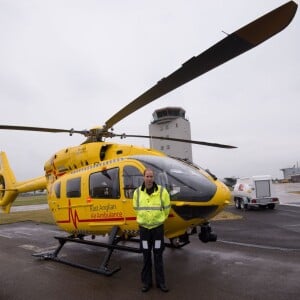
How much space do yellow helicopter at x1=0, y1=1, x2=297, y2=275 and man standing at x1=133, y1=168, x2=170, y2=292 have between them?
1.65ft

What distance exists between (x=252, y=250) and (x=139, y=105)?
4.80 m

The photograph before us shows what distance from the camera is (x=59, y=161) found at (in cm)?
968

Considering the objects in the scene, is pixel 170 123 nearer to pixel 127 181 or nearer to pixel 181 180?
pixel 127 181

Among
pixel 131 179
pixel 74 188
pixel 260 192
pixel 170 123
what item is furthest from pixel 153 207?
pixel 170 123

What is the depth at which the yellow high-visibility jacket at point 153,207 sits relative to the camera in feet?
19.8

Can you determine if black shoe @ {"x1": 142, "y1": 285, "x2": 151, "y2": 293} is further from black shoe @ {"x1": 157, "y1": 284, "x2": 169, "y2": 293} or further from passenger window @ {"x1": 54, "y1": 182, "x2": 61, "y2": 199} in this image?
passenger window @ {"x1": 54, "y1": 182, "x2": 61, "y2": 199}

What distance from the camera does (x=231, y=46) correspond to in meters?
4.55

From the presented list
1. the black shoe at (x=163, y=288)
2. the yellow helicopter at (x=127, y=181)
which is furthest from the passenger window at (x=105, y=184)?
the black shoe at (x=163, y=288)

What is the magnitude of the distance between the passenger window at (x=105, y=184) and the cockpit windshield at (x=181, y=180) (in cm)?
78

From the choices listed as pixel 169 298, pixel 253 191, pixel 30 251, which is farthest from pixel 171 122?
pixel 169 298

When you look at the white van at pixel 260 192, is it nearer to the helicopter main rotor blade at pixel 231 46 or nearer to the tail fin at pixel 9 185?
the tail fin at pixel 9 185

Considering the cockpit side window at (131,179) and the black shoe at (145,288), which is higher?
the cockpit side window at (131,179)

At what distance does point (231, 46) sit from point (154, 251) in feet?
12.0

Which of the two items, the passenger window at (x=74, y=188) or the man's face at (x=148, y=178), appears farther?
the passenger window at (x=74, y=188)
